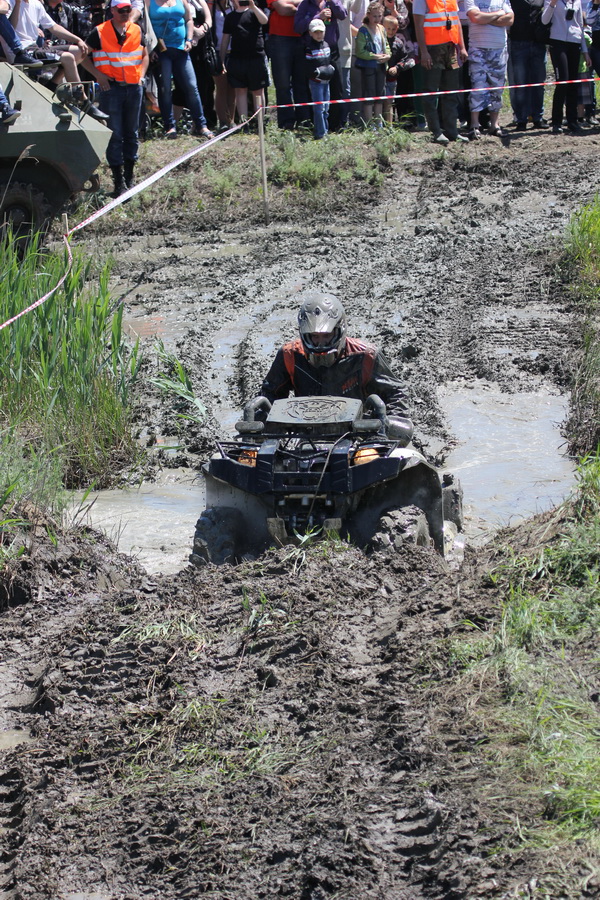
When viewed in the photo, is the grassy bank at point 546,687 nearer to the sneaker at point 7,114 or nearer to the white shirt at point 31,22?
the sneaker at point 7,114

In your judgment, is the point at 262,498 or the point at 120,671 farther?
the point at 262,498

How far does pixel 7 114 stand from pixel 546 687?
11.0 metres

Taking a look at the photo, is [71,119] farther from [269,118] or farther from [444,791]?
[444,791]

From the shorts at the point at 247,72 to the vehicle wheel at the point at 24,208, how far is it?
3.91 metres

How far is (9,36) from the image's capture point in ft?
44.2

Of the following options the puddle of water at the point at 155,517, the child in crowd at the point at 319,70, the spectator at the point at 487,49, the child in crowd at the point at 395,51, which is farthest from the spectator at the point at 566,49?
the puddle of water at the point at 155,517

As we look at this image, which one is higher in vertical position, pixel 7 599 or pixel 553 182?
pixel 553 182

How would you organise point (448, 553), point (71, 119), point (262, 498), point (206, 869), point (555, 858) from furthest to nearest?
point (71, 119) < point (448, 553) < point (262, 498) < point (206, 869) < point (555, 858)

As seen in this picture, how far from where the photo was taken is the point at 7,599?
639cm

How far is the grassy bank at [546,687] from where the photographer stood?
11.6 ft

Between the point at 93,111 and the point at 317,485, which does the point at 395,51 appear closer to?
the point at 93,111

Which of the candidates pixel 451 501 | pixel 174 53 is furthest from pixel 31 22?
pixel 451 501

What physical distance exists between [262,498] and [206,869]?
10.7 ft

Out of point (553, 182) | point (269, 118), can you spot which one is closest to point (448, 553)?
point (553, 182)
